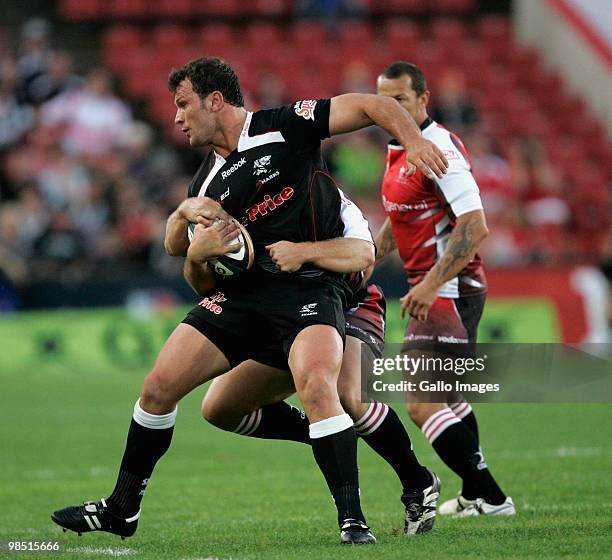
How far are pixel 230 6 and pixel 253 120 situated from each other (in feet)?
58.3

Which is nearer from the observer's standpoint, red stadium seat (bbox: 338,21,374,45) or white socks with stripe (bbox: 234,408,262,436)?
white socks with stripe (bbox: 234,408,262,436)

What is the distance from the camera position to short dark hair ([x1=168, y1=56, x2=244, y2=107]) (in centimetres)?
632

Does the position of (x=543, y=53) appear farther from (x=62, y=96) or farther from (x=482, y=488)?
(x=482, y=488)

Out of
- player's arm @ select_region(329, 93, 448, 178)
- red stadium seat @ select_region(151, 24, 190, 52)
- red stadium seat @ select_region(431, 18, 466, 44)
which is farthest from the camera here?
red stadium seat @ select_region(431, 18, 466, 44)

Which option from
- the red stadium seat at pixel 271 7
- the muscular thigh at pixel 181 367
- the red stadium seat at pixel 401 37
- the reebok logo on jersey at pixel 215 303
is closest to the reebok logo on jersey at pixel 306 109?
the reebok logo on jersey at pixel 215 303

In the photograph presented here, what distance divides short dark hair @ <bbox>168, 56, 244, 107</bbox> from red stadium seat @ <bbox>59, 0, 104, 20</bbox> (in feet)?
57.3

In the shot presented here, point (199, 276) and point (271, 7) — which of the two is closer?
point (199, 276)

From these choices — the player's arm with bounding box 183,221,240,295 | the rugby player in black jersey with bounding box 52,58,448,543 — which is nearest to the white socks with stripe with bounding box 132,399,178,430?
the rugby player in black jersey with bounding box 52,58,448,543

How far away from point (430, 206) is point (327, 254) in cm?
147

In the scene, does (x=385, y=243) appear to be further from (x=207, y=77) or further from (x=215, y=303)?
(x=207, y=77)

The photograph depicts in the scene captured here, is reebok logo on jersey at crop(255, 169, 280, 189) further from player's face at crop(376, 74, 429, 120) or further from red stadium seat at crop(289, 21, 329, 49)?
red stadium seat at crop(289, 21, 329, 49)

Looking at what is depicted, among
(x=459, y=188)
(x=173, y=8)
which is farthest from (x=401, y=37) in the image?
(x=459, y=188)

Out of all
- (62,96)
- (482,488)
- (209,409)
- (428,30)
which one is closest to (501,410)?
(482,488)

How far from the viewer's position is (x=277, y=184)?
6.32m
